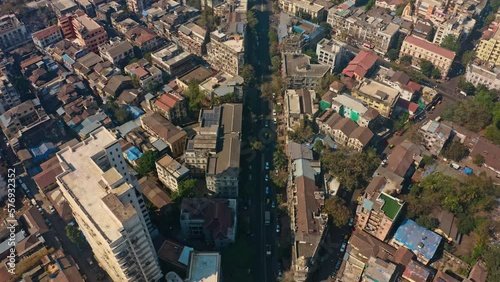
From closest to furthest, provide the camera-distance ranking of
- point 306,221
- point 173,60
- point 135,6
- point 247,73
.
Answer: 1. point 306,221
2. point 247,73
3. point 173,60
4. point 135,6

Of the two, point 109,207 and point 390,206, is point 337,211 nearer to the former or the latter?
point 390,206

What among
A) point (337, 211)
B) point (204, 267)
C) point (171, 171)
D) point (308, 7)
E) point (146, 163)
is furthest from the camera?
point (308, 7)

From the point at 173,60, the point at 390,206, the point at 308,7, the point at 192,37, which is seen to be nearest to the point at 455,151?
the point at 390,206

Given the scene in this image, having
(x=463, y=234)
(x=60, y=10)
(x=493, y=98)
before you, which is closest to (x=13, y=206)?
(x=60, y=10)

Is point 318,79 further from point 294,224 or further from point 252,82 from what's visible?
point 294,224

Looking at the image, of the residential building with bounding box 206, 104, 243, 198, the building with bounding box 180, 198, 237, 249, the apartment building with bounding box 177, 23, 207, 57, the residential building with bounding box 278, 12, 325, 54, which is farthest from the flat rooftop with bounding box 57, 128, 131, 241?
the residential building with bounding box 278, 12, 325, 54

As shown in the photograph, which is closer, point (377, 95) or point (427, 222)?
point (427, 222)
